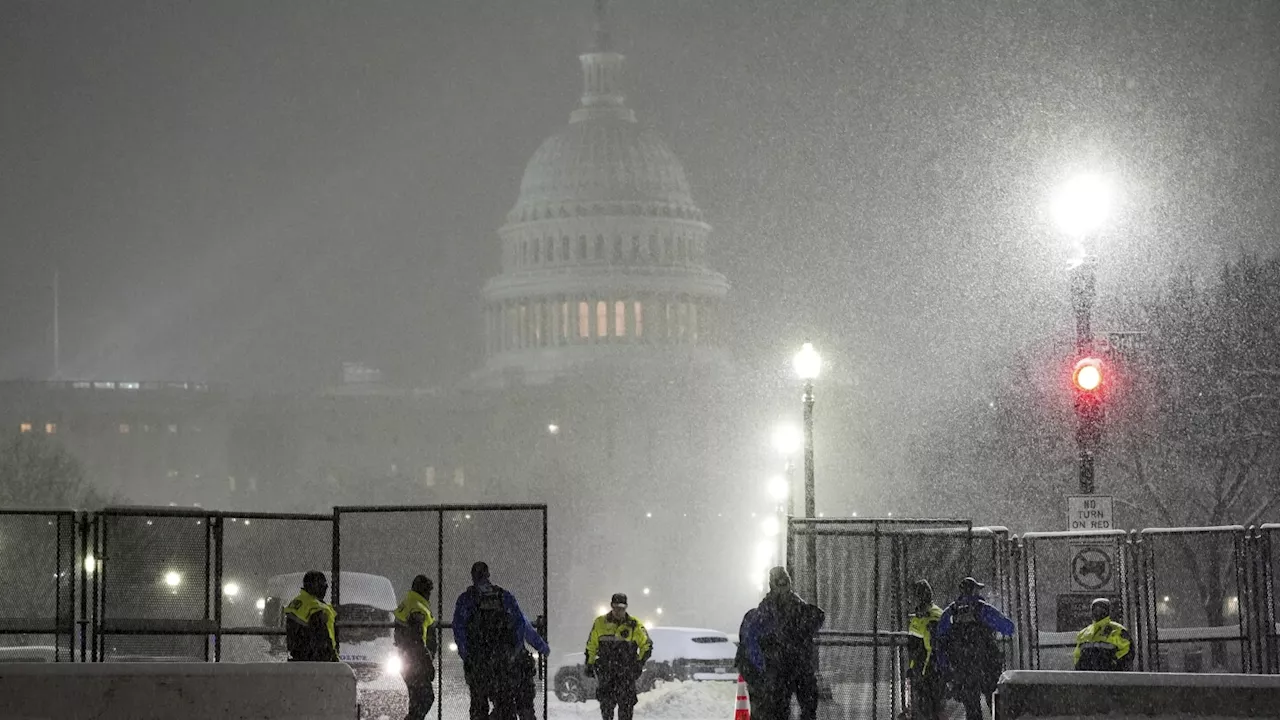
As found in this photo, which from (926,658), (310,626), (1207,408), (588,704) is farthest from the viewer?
(1207,408)

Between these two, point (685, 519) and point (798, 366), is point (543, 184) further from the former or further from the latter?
point (798, 366)

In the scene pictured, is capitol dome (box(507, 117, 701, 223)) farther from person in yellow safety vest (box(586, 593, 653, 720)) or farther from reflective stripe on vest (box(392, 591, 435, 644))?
reflective stripe on vest (box(392, 591, 435, 644))

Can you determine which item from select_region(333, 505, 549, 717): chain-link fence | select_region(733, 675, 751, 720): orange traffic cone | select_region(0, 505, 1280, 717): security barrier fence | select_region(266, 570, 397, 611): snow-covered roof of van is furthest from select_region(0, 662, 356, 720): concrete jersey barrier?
select_region(266, 570, 397, 611): snow-covered roof of van

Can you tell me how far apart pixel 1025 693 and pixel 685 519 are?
4954 inches

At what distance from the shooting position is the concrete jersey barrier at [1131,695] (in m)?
15.3

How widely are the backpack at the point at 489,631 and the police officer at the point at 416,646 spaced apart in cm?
61

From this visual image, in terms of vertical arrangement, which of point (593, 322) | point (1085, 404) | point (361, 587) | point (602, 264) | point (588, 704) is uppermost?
point (602, 264)

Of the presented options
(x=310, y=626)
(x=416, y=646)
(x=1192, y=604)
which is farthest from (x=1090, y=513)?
(x=1192, y=604)

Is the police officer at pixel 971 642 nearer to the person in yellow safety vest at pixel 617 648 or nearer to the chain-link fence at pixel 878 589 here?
the chain-link fence at pixel 878 589

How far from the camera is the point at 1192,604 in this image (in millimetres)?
42656

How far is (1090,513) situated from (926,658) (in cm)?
397

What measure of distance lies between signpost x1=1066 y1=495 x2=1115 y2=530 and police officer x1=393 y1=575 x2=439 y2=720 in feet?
23.2

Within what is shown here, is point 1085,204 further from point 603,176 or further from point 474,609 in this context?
point 603,176

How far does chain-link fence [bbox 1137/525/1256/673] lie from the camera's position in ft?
74.1
